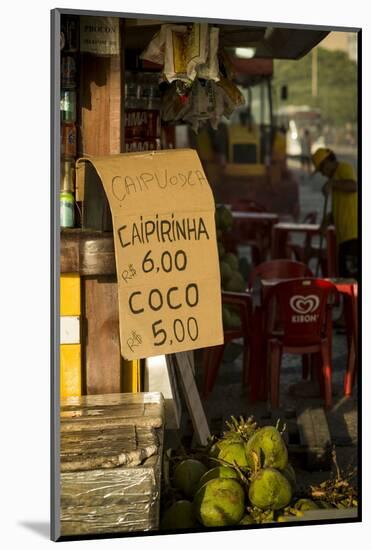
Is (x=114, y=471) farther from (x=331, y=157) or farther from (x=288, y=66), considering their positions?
(x=288, y=66)

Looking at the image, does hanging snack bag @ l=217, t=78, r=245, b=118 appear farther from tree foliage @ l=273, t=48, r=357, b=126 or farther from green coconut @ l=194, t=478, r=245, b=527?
tree foliage @ l=273, t=48, r=357, b=126

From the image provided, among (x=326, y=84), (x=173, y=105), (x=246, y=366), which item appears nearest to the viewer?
(x=173, y=105)

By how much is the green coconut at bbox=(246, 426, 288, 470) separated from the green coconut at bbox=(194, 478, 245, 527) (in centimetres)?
18

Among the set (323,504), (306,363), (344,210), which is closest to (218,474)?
(323,504)

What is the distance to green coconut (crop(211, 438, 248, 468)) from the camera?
581 centimetres

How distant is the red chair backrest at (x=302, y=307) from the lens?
825 centimetres

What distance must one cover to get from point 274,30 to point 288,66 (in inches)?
1536

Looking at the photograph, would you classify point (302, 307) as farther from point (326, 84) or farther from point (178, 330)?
point (326, 84)

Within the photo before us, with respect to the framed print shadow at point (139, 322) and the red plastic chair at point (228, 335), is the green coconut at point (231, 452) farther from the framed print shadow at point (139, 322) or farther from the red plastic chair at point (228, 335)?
the red plastic chair at point (228, 335)

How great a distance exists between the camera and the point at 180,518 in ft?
18.5

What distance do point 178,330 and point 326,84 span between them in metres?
50.3

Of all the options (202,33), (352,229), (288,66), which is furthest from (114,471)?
(288,66)

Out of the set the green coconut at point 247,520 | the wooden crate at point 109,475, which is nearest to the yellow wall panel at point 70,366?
the wooden crate at point 109,475

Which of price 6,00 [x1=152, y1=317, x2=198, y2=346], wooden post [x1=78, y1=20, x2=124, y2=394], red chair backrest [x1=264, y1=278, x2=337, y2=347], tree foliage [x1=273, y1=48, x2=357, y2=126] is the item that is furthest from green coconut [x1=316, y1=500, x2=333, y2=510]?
tree foliage [x1=273, y1=48, x2=357, y2=126]
